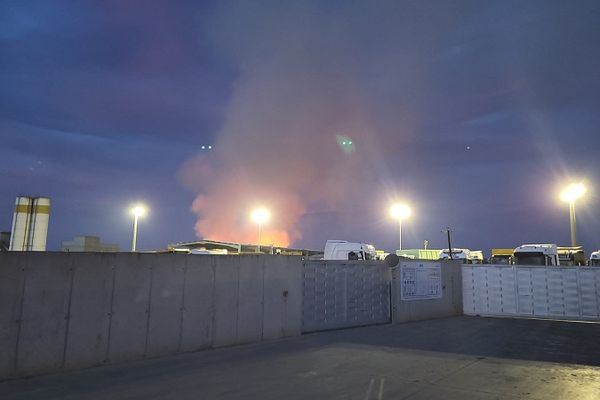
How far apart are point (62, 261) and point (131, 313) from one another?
1996 millimetres

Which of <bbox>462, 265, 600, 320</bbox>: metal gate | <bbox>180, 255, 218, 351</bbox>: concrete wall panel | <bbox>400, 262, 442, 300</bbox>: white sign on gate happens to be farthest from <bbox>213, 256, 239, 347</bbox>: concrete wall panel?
<bbox>462, 265, 600, 320</bbox>: metal gate

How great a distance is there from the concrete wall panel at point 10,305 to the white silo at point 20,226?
6417 millimetres

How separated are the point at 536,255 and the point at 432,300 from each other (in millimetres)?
10563

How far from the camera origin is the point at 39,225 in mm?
14180

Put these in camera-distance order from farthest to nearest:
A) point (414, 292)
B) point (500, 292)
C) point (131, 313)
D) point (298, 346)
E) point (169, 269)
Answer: point (500, 292) < point (414, 292) < point (298, 346) < point (169, 269) < point (131, 313)

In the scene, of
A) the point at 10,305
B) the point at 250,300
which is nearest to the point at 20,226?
the point at 10,305

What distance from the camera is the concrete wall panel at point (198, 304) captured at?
1111cm

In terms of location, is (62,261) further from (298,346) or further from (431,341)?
(431,341)

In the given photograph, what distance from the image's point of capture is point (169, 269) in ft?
35.8

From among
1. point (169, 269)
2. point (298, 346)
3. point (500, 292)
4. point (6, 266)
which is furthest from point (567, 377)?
point (500, 292)

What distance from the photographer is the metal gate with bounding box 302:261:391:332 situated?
1493 centimetres

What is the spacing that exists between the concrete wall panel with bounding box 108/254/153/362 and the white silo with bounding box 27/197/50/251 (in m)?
6.03

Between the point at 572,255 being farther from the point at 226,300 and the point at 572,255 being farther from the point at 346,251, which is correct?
the point at 226,300

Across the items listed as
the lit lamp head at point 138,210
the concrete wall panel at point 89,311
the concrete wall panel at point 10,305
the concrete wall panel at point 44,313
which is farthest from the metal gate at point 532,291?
the lit lamp head at point 138,210
